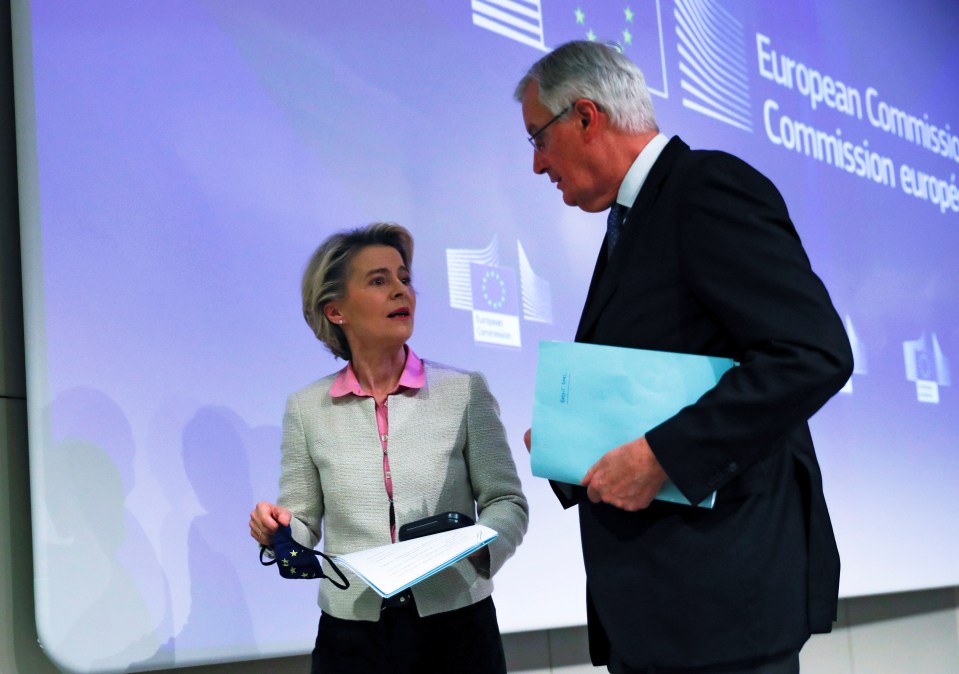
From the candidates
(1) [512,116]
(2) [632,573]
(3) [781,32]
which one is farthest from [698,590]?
(3) [781,32]

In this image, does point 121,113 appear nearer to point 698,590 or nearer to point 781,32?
point 698,590

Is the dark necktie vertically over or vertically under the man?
over

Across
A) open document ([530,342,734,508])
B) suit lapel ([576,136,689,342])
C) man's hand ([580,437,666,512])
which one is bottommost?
man's hand ([580,437,666,512])

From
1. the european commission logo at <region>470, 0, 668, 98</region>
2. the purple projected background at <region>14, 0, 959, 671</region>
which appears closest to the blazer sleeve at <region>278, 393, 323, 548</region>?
the purple projected background at <region>14, 0, 959, 671</region>

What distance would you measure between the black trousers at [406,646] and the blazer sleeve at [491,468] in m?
0.18

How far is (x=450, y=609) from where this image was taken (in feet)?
5.77

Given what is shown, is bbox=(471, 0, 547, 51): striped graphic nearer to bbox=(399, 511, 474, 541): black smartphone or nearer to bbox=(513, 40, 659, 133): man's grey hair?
bbox=(513, 40, 659, 133): man's grey hair

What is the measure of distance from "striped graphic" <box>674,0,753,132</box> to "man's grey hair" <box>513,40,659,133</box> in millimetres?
1949

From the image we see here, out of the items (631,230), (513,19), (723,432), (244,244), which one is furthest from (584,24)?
(723,432)

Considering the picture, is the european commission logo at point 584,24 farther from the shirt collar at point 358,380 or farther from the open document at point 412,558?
the open document at point 412,558

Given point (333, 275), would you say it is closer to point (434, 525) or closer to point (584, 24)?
point (434, 525)

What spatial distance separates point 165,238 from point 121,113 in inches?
11.1

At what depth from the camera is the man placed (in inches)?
48.2

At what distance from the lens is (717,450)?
122 cm
